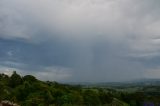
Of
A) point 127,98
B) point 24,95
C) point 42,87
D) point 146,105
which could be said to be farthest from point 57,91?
point 146,105

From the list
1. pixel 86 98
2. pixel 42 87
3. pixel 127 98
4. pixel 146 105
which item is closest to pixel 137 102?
pixel 127 98

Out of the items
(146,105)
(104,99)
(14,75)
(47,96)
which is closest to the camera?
(146,105)

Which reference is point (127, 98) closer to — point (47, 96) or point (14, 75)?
point (14, 75)

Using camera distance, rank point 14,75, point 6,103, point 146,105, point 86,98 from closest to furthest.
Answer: point 6,103, point 146,105, point 86,98, point 14,75

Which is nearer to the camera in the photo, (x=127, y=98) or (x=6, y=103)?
(x=6, y=103)

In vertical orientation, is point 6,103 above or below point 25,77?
below

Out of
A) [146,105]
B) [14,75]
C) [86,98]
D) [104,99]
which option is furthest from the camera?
[14,75]

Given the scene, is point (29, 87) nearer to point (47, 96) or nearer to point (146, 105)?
point (47, 96)

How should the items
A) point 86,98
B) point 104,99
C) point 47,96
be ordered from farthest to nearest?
point 104,99 < point 86,98 < point 47,96

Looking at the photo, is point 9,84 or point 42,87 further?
point 9,84
